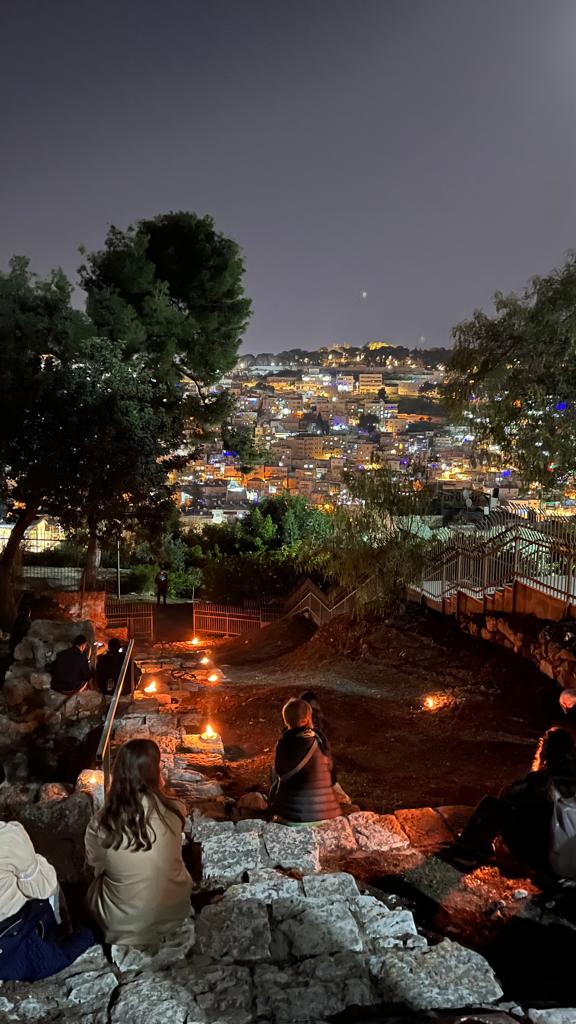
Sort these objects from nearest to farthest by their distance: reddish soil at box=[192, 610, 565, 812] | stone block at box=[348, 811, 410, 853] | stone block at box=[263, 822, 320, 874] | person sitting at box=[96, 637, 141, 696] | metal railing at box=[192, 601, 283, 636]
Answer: stone block at box=[263, 822, 320, 874], stone block at box=[348, 811, 410, 853], reddish soil at box=[192, 610, 565, 812], person sitting at box=[96, 637, 141, 696], metal railing at box=[192, 601, 283, 636]

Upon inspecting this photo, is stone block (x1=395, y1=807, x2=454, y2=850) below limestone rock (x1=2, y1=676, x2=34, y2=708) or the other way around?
the other way around

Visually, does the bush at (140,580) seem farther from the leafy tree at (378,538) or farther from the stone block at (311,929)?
the stone block at (311,929)

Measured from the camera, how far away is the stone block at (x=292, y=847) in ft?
16.7

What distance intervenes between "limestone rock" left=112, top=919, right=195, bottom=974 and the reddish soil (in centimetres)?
336

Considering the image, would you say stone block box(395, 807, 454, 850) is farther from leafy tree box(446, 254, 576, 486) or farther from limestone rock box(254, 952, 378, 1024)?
leafy tree box(446, 254, 576, 486)

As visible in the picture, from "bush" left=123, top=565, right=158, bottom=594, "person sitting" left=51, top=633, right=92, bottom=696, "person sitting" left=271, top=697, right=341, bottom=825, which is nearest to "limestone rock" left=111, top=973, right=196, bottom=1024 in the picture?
"person sitting" left=271, top=697, right=341, bottom=825

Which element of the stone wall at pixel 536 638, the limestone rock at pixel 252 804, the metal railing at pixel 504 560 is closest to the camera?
the limestone rock at pixel 252 804

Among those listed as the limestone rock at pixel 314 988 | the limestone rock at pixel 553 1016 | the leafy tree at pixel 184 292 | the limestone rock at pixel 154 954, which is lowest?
the limestone rock at pixel 314 988

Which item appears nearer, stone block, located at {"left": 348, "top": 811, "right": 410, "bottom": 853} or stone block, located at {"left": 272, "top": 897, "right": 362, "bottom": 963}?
stone block, located at {"left": 272, "top": 897, "right": 362, "bottom": 963}

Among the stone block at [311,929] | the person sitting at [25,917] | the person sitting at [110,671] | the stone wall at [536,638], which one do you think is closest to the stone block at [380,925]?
the stone block at [311,929]

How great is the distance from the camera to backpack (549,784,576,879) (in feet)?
→ 15.6

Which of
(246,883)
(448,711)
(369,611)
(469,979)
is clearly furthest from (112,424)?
(469,979)

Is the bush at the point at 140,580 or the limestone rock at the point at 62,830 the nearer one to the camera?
the limestone rock at the point at 62,830

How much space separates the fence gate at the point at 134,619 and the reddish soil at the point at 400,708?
222 inches
